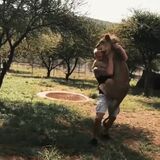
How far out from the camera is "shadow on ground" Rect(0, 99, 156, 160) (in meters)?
7.68

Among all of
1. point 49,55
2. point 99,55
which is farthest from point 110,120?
point 49,55

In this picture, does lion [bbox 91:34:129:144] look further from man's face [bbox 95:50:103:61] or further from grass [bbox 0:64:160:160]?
grass [bbox 0:64:160:160]

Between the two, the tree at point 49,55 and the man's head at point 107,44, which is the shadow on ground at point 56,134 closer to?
the man's head at point 107,44

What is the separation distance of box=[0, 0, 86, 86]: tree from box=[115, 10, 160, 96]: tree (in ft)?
28.3

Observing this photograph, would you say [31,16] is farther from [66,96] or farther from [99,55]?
[99,55]

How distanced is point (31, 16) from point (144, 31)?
9.84 meters

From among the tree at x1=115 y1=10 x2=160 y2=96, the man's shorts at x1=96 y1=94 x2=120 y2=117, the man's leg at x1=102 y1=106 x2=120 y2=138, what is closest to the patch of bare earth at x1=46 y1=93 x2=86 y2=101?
the tree at x1=115 y1=10 x2=160 y2=96

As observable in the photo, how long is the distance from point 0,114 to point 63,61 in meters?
28.0


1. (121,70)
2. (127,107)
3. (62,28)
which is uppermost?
(62,28)

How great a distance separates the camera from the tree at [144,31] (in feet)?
72.0

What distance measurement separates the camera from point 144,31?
2192 centimetres

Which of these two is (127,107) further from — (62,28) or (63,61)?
(63,61)

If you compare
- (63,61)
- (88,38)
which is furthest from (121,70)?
(63,61)

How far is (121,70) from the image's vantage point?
8.59m
